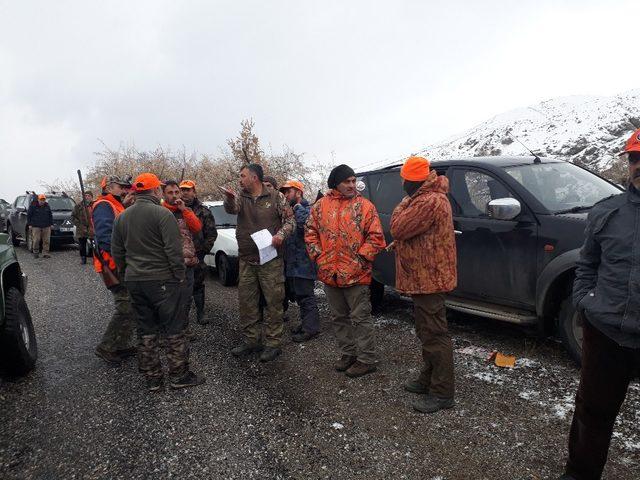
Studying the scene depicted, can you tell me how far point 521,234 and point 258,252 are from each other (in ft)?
8.28

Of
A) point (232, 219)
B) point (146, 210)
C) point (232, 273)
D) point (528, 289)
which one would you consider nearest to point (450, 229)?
point (528, 289)

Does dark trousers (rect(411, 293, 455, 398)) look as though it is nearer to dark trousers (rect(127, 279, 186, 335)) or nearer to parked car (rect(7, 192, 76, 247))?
dark trousers (rect(127, 279, 186, 335))

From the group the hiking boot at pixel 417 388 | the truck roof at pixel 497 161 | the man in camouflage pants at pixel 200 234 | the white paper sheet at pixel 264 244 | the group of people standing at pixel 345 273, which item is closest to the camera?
the group of people standing at pixel 345 273

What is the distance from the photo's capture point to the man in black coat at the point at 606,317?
6.49ft

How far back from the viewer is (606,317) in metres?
2.05

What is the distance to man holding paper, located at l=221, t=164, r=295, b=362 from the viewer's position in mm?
4391

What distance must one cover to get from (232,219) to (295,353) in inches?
189

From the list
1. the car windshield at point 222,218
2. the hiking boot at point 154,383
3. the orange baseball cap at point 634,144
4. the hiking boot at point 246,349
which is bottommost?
the hiking boot at point 246,349

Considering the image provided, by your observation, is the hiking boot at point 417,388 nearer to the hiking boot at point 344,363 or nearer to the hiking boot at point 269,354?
the hiking boot at point 344,363

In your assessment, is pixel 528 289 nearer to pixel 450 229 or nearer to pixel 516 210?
pixel 516 210

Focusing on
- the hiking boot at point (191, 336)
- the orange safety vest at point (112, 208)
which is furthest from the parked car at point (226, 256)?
the orange safety vest at point (112, 208)

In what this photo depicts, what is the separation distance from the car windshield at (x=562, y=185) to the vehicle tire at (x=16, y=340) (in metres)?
4.88

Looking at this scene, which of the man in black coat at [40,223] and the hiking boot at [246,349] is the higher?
the man in black coat at [40,223]

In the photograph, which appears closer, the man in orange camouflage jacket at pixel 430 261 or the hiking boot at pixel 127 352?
the man in orange camouflage jacket at pixel 430 261
